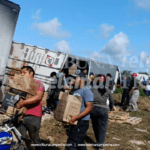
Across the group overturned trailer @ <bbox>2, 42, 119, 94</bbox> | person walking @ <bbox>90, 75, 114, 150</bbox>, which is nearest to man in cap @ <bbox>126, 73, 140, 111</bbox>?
overturned trailer @ <bbox>2, 42, 119, 94</bbox>

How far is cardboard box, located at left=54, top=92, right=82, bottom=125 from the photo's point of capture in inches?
132

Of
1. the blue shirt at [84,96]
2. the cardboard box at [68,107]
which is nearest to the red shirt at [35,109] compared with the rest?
the cardboard box at [68,107]

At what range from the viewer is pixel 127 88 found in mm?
12094

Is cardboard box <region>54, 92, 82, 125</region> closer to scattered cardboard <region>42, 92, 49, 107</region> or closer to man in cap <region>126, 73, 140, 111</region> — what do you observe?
scattered cardboard <region>42, 92, 49, 107</region>

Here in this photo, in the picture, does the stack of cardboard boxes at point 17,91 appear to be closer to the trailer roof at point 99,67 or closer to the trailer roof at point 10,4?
the trailer roof at point 10,4

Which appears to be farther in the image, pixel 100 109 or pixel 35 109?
pixel 100 109

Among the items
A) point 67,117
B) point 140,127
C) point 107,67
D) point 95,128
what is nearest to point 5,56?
point 95,128

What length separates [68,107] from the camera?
11.0 ft

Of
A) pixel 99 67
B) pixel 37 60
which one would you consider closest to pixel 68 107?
pixel 37 60

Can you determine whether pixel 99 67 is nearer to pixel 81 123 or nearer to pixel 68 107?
pixel 81 123

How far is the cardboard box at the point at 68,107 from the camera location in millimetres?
3350

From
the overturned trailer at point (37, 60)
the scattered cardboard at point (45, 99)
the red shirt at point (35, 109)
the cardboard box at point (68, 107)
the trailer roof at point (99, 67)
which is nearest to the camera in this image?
the cardboard box at point (68, 107)

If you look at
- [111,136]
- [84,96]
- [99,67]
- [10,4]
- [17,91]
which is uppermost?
[10,4]

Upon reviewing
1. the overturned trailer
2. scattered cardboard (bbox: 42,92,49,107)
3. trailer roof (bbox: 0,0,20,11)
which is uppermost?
trailer roof (bbox: 0,0,20,11)
